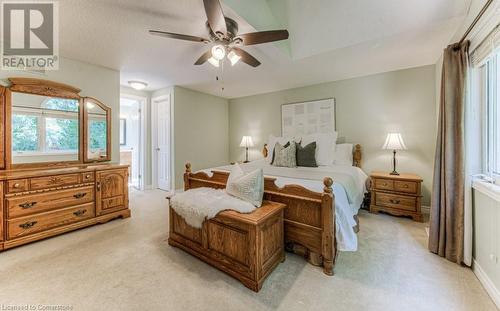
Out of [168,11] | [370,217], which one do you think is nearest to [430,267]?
[370,217]

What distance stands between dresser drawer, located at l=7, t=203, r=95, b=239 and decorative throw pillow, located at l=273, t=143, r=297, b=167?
271cm

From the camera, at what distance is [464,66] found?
183 cm

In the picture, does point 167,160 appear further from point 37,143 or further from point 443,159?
point 443,159

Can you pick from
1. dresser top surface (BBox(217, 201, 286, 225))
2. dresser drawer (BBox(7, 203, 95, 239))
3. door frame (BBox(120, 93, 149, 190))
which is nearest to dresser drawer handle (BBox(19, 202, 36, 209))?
dresser drawer (BBox(7, 203, 95, 239))

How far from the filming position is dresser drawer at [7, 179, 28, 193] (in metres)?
2.12

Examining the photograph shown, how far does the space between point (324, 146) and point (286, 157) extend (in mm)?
707

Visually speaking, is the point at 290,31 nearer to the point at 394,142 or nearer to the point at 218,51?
the point at 218,51

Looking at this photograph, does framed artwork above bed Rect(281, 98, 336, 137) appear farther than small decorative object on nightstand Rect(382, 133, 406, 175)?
Yes

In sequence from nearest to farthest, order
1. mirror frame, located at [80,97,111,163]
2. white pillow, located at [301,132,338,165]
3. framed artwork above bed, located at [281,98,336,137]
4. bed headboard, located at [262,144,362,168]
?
1. mirror frame, located at [80,97,111,163]
2. white pillow, located at [301,132,338,165]
3. bed headboard, located at [262,144,362,168]
4. framed artwork above bed, located at [281,98,336,137]

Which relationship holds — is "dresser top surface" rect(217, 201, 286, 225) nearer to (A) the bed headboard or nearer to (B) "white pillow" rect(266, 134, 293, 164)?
→ (B) "white pillow" rect(266, 134, 293, 164)

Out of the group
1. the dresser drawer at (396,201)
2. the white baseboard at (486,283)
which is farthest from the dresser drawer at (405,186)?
the white baseboard at (486,283)

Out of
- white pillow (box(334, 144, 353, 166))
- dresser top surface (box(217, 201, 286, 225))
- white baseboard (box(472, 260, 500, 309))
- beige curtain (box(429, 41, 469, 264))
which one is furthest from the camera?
white pillow (box(334, 144, 353, 166))

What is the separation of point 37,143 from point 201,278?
2.83 meters

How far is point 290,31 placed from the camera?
8.67ft
